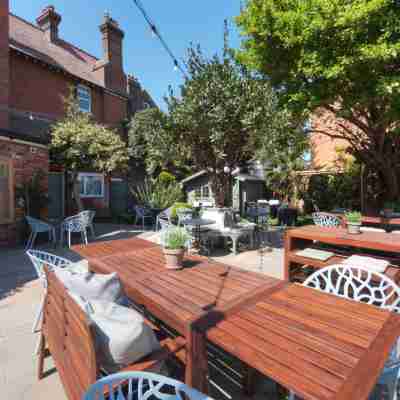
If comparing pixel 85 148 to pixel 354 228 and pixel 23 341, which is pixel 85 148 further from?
pixel 354 228

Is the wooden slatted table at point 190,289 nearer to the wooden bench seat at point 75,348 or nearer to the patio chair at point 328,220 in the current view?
the wooden bench seat at point 75,348

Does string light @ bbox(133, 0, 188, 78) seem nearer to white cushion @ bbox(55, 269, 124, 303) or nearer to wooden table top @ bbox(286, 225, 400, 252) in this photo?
wooden table top @ bbox(286, 225, 400, 252)

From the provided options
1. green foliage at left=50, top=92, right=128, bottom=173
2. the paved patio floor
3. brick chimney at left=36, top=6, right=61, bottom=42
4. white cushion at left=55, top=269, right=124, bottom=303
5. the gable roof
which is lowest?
the paved patio floor

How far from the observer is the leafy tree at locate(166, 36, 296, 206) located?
5.99 metres

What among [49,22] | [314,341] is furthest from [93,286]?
[49,22]

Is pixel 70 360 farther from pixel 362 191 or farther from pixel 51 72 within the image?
pixel 51 72

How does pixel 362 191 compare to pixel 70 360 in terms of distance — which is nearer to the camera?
pixel 70 360

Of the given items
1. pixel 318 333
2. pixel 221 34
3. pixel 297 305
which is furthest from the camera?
pixel 221 34

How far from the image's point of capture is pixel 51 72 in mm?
11211

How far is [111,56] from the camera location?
1388 centimetres

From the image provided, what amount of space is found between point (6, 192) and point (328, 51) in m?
8.29

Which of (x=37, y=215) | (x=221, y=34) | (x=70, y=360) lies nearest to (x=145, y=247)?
(x=70, y=360)

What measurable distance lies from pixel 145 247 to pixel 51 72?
11652mm

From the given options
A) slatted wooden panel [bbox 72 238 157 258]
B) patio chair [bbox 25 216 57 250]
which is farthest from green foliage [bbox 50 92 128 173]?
slatted wooden panel [bbox 72 238 157 258]
